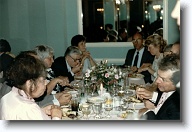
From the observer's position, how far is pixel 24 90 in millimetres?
1881

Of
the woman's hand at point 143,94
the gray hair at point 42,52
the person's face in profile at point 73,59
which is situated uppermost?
the gray hair at point 42,52

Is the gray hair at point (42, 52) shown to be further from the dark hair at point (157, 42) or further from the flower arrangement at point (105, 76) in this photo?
the dark hair at point (157, 42)

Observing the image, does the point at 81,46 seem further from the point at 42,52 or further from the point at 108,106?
the point at 108,106

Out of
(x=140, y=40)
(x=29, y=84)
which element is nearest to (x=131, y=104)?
(x=29, y=84)

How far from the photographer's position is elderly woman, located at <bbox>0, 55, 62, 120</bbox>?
5.96ft

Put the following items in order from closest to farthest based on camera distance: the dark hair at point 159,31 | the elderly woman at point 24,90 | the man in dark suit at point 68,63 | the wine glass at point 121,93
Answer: the elderly woman at point 24,90 → the wine glass at point 121,93 → the man in dark suit at point 68,63 → the dark hair at point 159,31

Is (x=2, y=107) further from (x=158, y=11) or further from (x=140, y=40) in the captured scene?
(x=158, y=11)

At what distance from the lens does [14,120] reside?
1854 millimetres

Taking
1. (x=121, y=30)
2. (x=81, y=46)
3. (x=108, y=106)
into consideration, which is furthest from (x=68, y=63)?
(x=121, y=30)

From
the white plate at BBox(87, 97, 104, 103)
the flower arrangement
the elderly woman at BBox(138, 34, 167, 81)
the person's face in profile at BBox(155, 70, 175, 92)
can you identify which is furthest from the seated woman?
the person's face in profile at BBox(155, 70, 175, 92)

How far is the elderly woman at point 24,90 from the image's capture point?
5.96ft

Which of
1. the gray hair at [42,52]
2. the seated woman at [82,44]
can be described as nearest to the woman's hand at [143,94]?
the gray hair at [42,52]

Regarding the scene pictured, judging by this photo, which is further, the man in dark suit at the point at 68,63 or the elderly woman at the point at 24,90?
the man in dark suit at the point at 68,63

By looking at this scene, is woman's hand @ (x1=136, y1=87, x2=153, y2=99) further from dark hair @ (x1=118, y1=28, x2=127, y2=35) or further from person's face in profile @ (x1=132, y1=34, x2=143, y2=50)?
dark hair @ (x1=118, y1=28, x2=127, y2=35)
